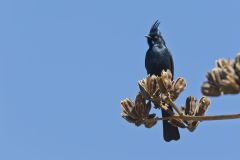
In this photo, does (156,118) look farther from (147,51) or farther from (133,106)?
(147,51)

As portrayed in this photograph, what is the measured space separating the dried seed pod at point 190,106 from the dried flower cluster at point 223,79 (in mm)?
939

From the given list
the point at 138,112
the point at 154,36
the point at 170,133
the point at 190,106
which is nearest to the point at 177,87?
the point at 190,106

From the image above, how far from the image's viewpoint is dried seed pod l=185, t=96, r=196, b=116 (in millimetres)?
3766

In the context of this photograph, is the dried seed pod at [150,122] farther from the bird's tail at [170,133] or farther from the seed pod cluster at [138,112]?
the bird's tail at [170,133]

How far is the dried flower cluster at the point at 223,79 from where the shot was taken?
2600mm

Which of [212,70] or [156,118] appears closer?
[212,70]

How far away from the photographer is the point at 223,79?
2.66 meters

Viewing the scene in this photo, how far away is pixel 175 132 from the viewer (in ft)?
20.4

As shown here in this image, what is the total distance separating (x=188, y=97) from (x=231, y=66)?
1.31 m

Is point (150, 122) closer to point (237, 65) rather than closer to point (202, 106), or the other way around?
point (202, 106)

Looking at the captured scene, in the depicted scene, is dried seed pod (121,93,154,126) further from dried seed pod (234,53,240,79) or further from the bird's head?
the bird's head

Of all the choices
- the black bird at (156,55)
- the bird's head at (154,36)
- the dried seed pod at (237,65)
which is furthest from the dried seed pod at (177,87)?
the bird's head at (154,36)

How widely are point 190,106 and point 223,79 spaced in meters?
1.17

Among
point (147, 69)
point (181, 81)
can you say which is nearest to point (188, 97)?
point (181, 81)
